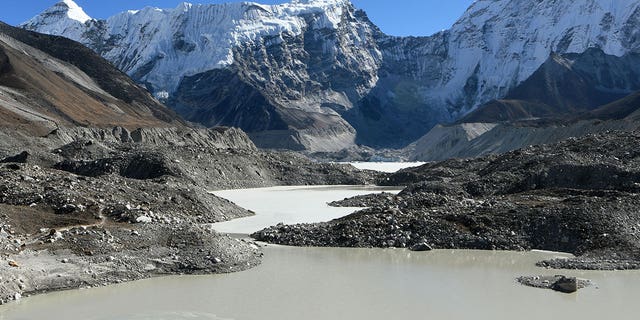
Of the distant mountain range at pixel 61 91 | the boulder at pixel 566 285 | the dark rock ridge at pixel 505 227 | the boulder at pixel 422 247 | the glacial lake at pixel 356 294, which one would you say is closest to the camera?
the glacial lake at pixel 356 294

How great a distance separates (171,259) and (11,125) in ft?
259

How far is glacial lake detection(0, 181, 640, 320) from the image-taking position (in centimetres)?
2000

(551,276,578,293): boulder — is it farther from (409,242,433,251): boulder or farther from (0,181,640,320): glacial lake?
(409,242,433,251): boulder

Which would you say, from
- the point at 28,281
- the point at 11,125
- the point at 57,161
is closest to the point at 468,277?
the point at 28,281

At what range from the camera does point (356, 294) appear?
22672mm

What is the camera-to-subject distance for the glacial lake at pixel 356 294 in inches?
787

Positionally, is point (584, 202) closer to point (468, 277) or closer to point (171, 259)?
point (468, 277)

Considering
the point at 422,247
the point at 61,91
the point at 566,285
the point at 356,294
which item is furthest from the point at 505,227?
the point at 61,91

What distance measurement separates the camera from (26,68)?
431 ft

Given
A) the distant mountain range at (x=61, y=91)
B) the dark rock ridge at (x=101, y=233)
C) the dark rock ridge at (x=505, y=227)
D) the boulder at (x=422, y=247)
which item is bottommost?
the dark rock ridge at (x=101, y=233)

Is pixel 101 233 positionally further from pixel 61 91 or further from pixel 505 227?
pixel 61 91

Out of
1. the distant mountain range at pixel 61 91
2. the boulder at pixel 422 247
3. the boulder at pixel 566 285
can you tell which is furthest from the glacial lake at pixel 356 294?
the distant mountain range at pixel 61 91

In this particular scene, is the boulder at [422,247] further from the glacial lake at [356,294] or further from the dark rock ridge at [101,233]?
the dark rock ridge at [101,233]

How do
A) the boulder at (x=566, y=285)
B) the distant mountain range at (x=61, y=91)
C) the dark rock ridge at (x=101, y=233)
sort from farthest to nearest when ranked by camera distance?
1. the distant mountain range at (x=61, y=91)
2. the dark rock ridge at (x=101, y=233)
3. the boulder at (x=566, y=285)
